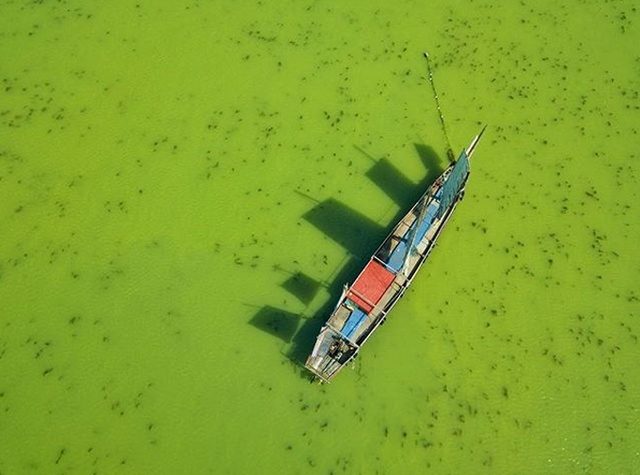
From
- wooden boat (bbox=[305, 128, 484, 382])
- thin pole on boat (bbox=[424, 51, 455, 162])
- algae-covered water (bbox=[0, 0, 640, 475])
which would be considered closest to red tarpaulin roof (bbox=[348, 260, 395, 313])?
wooden boat (bbox=[305, 128, 484, 382])

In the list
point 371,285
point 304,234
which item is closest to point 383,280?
point 371,285

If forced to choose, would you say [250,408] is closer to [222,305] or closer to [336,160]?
[222,305]

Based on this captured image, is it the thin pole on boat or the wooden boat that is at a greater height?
the thin pole on boat

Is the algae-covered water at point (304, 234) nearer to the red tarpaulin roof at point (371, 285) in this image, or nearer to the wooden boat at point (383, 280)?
the wooden boat at point (383, 280)

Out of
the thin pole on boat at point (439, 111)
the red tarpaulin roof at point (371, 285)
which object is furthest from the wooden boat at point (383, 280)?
the thin pole on boat at point (439, 111)

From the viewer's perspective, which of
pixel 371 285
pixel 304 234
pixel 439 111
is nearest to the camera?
pixel 371 285

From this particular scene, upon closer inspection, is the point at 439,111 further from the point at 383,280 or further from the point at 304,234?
the point at 383,280

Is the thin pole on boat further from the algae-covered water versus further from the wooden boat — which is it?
the wooden boat
